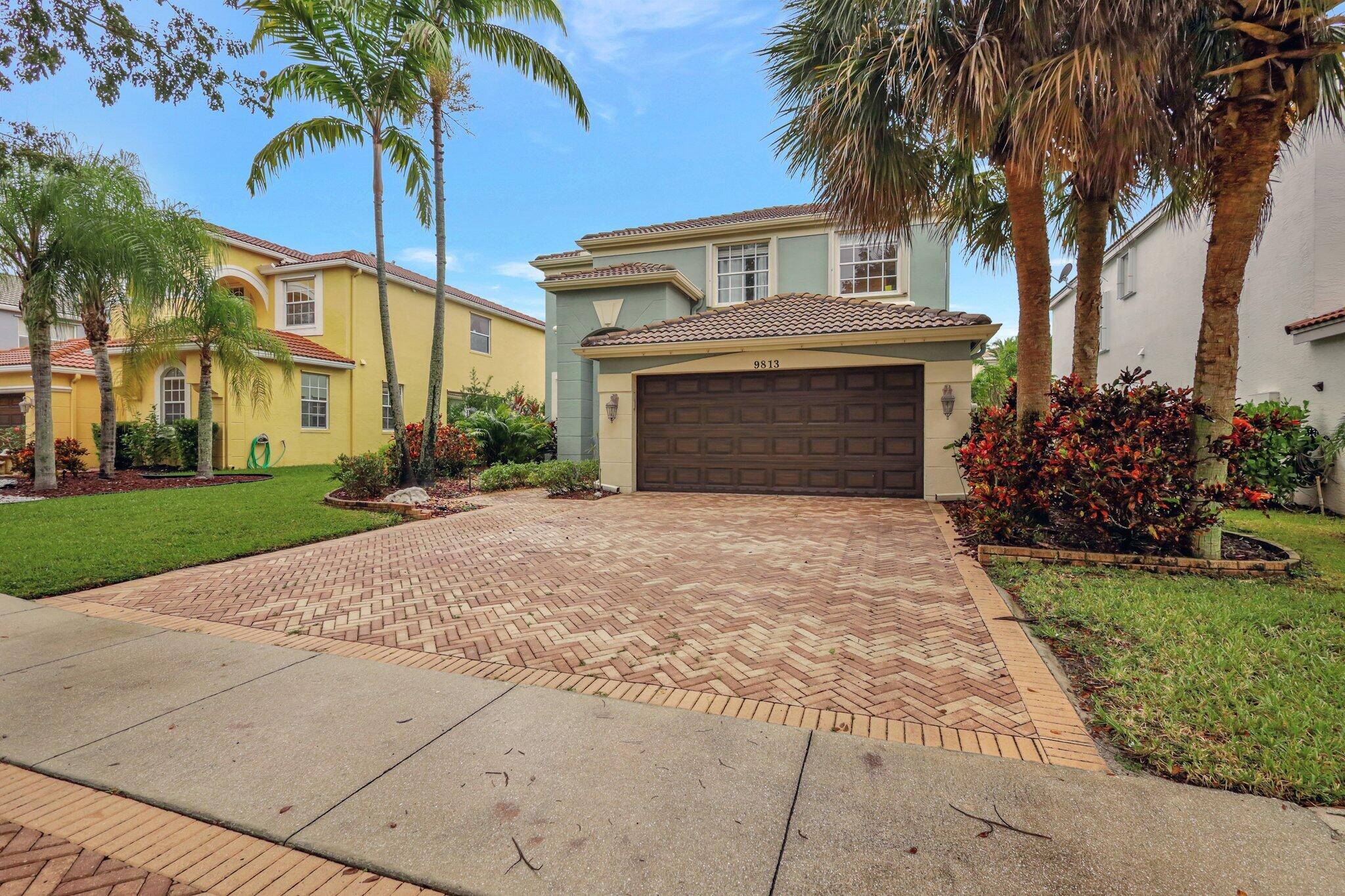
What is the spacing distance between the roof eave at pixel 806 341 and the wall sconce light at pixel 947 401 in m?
0.88

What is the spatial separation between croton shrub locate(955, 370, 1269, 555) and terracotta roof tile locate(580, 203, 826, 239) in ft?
36.6

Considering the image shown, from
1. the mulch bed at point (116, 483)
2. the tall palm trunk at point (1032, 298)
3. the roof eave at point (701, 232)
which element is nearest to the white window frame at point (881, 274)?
the roof eave at point (701, 232)

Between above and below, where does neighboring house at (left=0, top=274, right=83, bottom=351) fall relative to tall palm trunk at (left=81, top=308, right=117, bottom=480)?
above

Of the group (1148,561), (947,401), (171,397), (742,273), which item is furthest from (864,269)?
(171,397)

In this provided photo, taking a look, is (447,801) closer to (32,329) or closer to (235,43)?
(235,43)

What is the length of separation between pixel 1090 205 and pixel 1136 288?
11211 mm

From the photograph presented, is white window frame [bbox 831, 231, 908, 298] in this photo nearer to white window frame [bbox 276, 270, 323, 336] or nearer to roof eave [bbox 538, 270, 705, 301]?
roof eave [bbox 538, 270, 705, 301]

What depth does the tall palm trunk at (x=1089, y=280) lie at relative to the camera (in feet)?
26.1

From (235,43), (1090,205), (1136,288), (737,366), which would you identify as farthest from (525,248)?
(1136,288)

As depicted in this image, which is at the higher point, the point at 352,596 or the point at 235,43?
the point at 235,43

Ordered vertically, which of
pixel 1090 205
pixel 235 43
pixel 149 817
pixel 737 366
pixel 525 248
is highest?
pixel 525 248

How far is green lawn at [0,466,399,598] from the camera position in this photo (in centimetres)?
595

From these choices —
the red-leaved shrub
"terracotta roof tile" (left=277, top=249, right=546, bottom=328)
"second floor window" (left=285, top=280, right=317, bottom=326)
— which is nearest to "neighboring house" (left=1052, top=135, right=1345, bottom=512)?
the red-leaved shrub

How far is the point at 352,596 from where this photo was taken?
5344mm
